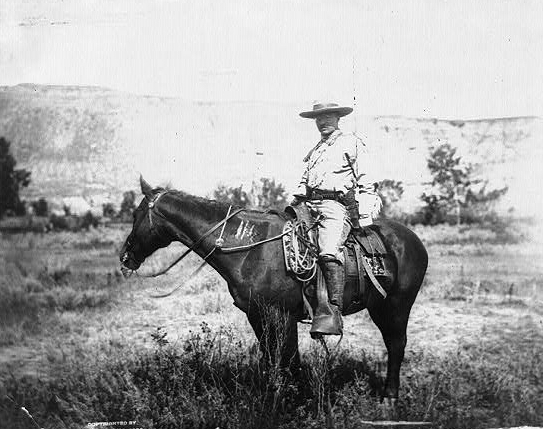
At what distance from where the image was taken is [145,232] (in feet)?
17.9

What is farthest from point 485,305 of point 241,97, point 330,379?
point 241,97

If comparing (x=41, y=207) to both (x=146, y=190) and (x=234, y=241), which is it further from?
(x=234, y=241)

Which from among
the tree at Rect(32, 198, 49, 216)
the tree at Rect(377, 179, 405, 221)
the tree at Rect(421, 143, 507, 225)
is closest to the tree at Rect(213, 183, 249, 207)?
the tree at Rect(377, 179, 405, 221)

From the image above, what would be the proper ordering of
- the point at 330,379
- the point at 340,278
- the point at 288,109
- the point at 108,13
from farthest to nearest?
the point at 288,109 → the point at 108,13 → the point at 330,379 → the point at 340,278

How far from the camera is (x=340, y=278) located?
5.29 m

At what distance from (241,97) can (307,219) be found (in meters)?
1.91

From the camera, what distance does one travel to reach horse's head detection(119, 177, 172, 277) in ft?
17.9

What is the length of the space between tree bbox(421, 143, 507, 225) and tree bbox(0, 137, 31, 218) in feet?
15.7

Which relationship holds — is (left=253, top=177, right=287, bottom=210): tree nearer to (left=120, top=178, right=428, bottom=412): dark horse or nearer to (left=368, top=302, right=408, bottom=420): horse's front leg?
(left=120, top=178, right=428, bottom=412): dark horse

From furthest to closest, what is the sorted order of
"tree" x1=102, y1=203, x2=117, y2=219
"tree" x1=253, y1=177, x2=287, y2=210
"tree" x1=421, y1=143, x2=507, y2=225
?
1. "tree" x1=421, y1=143, x2=507, y2=225
2. "tree" x1=253, y1=177, x2=287, y2=210
3. "tree" x1=102, y1=203, x2=117, y2=219

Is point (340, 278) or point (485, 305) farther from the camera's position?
point (485, 305)

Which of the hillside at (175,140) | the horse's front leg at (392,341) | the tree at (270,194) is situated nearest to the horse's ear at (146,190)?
the hillside at (175,140)

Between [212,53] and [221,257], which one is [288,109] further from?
[221,257]

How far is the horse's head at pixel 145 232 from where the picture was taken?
215 inches
